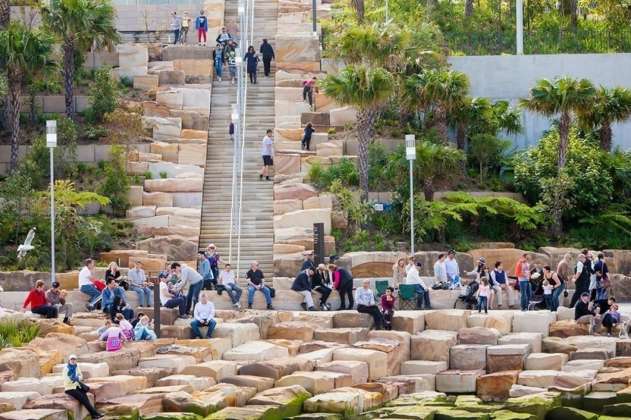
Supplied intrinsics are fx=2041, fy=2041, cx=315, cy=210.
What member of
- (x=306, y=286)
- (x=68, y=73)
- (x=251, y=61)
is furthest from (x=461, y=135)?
(x=306, y=286)

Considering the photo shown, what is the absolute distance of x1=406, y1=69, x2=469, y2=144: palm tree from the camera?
5428cm

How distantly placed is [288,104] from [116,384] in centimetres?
2227

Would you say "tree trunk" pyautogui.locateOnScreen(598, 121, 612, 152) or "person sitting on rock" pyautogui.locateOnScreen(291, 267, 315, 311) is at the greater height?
"tree trunk" pyautogui.locateOnScreen(598, 121, 612, 152)

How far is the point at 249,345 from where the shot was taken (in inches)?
1650

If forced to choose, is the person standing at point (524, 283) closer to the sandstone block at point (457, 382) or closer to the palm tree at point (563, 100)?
the sandstone block at point (457, 382)

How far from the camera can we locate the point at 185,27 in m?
62.3

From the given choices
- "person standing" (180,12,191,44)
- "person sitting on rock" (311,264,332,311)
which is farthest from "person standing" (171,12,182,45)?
"person sitting on rock" (311,264,332,311)

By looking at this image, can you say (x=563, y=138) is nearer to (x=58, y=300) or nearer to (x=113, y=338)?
(x=58, y=300)

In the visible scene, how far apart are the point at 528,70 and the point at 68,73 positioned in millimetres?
13319

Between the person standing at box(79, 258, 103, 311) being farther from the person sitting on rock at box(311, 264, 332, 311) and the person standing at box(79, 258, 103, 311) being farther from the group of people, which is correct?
the group of people

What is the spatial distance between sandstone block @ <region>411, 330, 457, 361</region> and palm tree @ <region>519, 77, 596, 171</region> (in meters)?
11.5

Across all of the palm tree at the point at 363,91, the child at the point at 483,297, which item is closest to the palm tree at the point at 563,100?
the palm tree at the point at 363,91

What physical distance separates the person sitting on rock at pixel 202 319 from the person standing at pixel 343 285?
14.6ft

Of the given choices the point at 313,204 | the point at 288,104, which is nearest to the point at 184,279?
the point at 313,204
